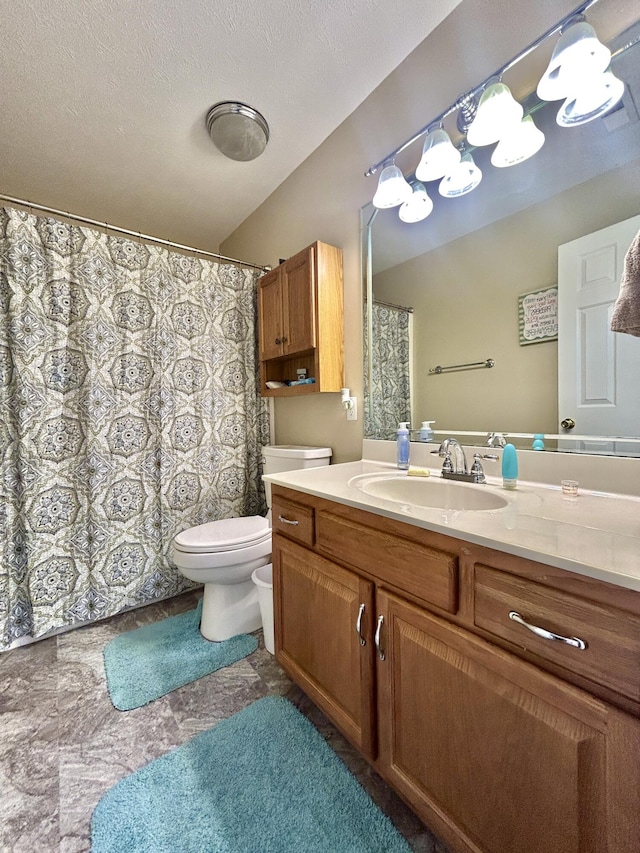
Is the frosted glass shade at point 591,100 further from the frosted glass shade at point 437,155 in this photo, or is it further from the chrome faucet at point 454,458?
the chrome faucet at point 454,458

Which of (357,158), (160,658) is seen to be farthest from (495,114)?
(160,658)

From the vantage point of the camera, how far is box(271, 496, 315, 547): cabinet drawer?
110 cm

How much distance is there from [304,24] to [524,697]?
7.13 feet

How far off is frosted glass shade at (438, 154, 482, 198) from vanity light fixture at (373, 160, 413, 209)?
155mm

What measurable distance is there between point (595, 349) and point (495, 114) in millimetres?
807

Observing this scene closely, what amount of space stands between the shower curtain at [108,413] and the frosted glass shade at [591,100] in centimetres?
169

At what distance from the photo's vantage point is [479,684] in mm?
667

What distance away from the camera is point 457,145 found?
4.16ft

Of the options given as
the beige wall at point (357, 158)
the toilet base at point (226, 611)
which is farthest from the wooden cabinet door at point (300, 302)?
the toilet base at point (226, 611)

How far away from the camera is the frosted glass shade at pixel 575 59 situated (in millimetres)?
916

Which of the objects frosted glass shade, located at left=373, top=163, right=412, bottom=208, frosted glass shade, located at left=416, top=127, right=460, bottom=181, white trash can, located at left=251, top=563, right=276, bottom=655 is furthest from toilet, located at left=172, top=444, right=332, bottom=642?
frosted glass shade, located at left=416, top=127, right=460, bottom=181

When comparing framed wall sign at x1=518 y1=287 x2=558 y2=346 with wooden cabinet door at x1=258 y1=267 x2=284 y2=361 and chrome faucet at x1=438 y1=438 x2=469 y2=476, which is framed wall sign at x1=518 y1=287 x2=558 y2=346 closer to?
chrome faucet at x1=438 y1=438 x2=469 y2=476

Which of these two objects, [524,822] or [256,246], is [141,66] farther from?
[524,822]

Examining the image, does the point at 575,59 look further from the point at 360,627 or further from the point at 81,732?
the point at 81,732
